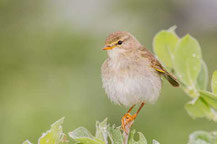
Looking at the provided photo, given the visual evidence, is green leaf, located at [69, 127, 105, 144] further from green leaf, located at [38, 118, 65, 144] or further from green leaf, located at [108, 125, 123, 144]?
green leaf, located at [108, 125, 123, 144]

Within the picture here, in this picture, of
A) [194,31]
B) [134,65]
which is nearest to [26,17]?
[194,31]

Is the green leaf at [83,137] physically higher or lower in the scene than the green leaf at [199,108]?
higher

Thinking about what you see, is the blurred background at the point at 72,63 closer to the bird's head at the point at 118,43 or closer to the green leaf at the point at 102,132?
the bird's head at the point at 118,43

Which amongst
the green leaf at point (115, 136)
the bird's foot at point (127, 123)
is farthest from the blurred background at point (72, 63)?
the green leaf at point (115, 136)

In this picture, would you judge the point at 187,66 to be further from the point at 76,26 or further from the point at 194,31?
the point at 194,31

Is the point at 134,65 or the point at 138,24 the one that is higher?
the point at 138,24

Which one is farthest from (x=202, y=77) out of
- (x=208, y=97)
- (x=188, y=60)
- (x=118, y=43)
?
(x=118, y=43)
